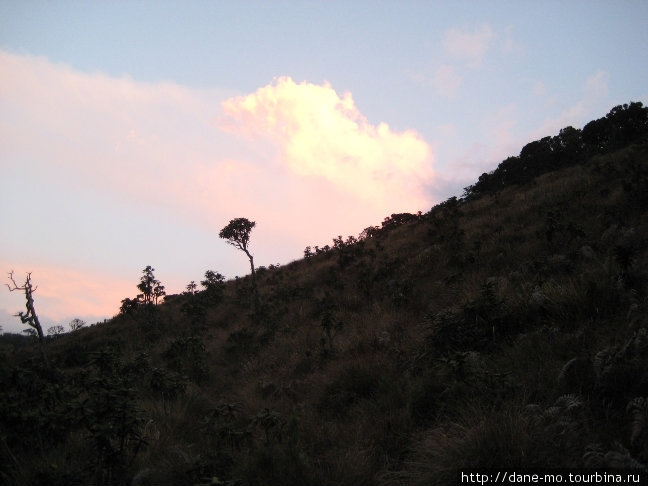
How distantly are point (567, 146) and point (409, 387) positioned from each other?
31.0 meters

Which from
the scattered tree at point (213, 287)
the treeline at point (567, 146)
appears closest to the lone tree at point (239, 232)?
the scattered tree at point (213, 287)

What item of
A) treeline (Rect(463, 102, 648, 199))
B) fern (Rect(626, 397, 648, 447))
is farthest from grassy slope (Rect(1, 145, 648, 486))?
treeline (Rect(463, 102, 648, 199))

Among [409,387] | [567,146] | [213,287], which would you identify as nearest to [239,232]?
[213,287]

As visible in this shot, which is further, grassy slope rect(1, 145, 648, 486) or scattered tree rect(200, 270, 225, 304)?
scattered tree rect(200, 270, 225, 304)

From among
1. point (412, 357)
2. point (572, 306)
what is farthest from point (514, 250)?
point (412, 357)

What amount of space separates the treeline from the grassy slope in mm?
15941

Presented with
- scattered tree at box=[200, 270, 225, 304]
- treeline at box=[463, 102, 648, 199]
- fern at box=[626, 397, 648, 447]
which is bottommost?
fern at box=[626, 397, 648, 447]

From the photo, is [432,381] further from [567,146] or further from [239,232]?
[567,146]

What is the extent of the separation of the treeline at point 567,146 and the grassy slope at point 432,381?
628 inches

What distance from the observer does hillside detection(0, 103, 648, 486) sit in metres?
3.35

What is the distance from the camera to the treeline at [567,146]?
25.3 meters

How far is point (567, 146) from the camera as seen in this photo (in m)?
28.6

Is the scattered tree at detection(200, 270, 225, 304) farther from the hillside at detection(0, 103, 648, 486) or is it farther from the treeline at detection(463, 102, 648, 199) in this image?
the treeline at detection(463, 102, 648, 199)

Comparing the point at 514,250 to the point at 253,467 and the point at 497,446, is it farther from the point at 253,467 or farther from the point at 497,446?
the point at 253,467
